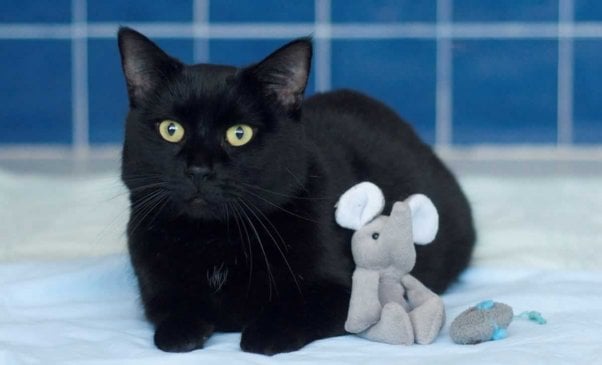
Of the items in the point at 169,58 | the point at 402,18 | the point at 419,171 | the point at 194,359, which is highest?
the point at 402,18

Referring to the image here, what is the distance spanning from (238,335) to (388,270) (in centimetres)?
25

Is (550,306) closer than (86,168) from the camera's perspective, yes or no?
Yes

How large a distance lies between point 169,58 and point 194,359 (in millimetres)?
476

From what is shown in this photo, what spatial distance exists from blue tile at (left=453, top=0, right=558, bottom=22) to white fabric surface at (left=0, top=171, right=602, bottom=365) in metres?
1.11

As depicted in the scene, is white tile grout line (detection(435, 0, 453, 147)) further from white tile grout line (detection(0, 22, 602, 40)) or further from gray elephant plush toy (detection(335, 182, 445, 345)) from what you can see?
gray elephant plush toy (detection(335, 182, 445, 345))

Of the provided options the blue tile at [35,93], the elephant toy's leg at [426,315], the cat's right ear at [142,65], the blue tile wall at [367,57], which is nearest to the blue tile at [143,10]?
the blue tile wall at [367,57]

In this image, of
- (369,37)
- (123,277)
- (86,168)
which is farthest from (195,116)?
(369,37)

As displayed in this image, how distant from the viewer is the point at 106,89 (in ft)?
13.6

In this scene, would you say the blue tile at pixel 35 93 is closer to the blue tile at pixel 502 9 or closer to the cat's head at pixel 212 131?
the blue tile at pixel 502 9

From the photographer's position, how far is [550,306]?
5.55 feet

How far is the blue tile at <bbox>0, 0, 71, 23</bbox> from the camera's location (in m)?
4.11

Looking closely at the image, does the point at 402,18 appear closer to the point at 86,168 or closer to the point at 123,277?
the point at 86,168

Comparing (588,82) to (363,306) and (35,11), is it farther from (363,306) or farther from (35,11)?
(363,306)

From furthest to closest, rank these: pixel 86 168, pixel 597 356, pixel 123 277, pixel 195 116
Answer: pixel 86 168
pixel 123 277
pixel 195 116
pixel 597 356
